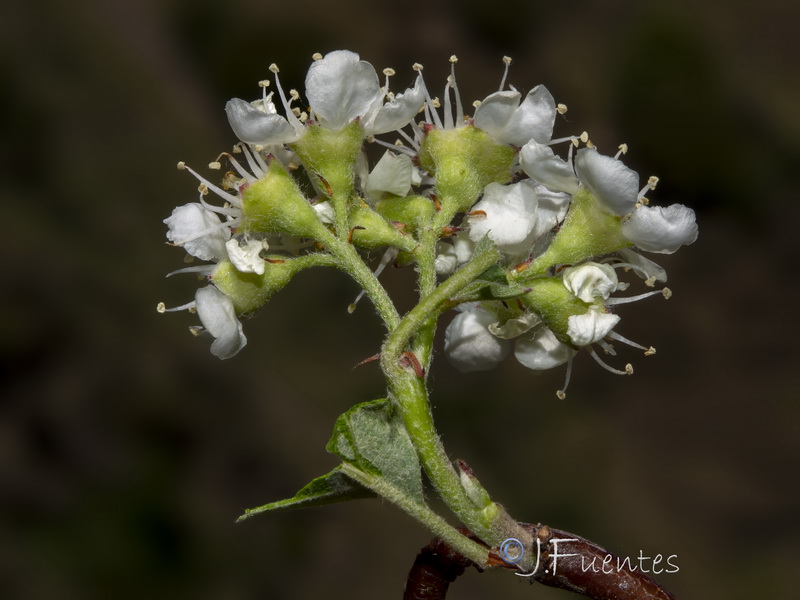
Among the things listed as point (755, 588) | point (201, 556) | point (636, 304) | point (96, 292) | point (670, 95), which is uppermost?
point (670, 95)

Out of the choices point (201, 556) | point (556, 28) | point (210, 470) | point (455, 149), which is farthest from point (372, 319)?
point (455, 149)

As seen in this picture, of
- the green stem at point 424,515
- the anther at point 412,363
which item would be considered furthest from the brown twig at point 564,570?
the anther at point 412,363

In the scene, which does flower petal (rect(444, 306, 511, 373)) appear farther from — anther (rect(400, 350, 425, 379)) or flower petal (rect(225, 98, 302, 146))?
flower petal (rect(225, 98, 302, 146))

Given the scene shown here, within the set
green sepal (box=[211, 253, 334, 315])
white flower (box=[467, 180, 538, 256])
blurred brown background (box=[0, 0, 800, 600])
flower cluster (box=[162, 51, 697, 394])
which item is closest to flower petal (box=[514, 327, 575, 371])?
flower cluster (box=[162, 51, 697, 394])

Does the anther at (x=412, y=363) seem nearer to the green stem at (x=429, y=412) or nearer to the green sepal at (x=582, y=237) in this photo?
the green stem at (x=429, y=412)

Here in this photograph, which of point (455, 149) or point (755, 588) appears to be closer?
point (455, 149)

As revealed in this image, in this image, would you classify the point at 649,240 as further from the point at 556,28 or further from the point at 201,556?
the point at 556,28

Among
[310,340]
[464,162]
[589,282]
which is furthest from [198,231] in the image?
[310,340]
